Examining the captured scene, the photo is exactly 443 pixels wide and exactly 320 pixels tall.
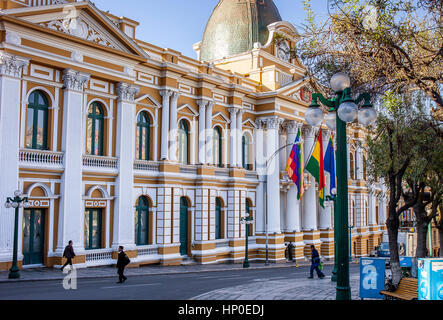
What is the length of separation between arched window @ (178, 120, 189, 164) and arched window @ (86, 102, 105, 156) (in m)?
5.90

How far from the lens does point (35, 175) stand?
22.3 metres

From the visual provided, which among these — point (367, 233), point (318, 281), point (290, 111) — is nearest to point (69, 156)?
point (318, 281)

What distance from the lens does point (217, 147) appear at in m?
33.6

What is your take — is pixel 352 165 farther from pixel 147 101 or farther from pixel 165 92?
pixel 147 101

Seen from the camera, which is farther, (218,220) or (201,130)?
(218,220)

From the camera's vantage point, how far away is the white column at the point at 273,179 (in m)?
35.4

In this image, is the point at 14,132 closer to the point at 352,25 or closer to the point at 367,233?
the point at 352,25

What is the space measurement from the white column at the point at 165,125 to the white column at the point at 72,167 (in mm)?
5684

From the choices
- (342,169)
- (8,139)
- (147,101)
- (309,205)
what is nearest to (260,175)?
(309,205)

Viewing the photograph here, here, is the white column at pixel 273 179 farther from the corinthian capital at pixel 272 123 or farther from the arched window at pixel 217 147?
the arched window at pixel 217 147

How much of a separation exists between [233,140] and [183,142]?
418cm

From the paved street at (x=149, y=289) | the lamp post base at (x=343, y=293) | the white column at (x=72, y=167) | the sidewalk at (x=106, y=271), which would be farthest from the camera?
the white column at (x=72, y=167)

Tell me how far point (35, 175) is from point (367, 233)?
123ft

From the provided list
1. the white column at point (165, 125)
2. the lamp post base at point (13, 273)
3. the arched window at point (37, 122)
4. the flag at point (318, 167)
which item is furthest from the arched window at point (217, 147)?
the lamp post base at point (13, 273)
